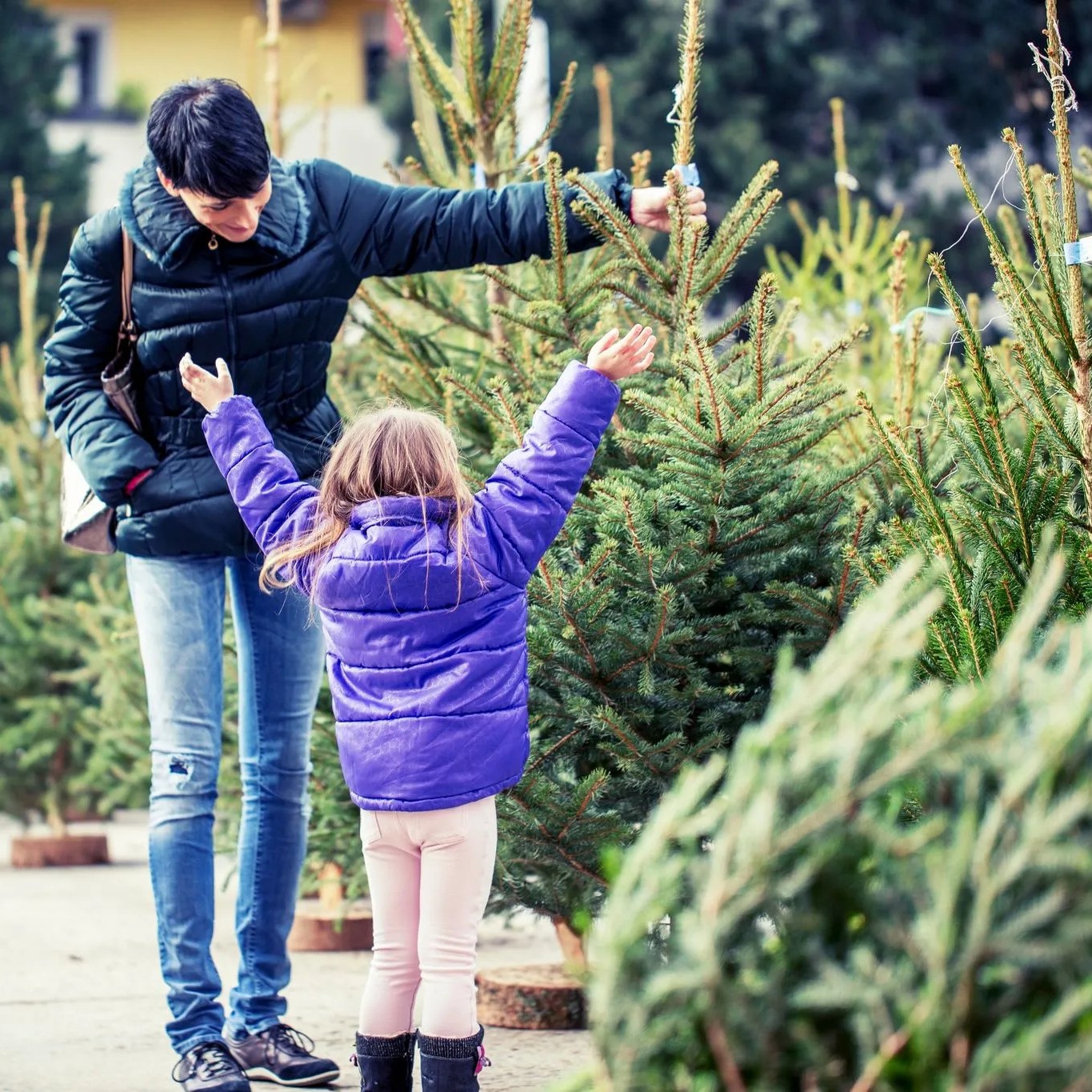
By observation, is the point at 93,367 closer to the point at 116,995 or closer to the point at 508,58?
the point at 508,58

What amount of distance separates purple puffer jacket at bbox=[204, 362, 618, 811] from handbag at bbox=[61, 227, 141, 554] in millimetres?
744

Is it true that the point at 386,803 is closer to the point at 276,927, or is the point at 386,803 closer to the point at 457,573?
the point at 457,573

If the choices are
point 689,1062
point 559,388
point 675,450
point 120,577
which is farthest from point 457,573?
point 120,577

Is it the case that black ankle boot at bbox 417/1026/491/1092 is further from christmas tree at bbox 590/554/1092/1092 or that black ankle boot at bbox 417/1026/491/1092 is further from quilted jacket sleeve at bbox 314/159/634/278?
quilted jacket sleeve at bbox 314/159/634/278

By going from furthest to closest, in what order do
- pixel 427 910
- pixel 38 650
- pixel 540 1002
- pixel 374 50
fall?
pixel 374 50 < pixel 38 650 < pixel 540 1002 < pixel 427 910

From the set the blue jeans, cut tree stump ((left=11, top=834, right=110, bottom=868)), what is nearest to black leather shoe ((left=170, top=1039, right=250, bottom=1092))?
the blue jeans

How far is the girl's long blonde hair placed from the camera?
2.96 m

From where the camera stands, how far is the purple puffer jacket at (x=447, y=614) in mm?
2887

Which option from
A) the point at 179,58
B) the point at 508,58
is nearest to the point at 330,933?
the point at 508,58

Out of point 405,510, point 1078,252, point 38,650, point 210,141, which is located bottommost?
point 38,650

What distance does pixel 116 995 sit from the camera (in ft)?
14.5

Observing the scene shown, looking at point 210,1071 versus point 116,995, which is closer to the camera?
point 210,1071

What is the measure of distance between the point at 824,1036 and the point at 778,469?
1833mm

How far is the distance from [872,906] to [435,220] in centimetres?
214
